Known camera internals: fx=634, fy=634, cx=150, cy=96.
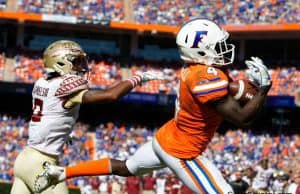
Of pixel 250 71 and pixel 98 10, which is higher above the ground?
pixel 250 71

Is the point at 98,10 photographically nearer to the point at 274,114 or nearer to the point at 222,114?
the point at 274,114

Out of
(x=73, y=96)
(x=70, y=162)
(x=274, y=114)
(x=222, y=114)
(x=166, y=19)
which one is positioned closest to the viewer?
(x=222, y=114)

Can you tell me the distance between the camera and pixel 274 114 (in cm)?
2295

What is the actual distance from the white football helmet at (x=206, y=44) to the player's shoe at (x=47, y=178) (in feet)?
4.57

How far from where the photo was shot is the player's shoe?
4.94 meters

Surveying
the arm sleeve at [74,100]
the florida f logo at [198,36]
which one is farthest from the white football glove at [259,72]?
the arm sleeve at [74,100]

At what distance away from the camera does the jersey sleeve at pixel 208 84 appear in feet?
14.7

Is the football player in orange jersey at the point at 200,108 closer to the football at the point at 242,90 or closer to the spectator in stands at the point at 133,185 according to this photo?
the football at the point at 242,90

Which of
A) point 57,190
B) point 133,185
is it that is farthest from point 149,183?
point 57,190

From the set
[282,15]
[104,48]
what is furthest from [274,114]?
[104,48]

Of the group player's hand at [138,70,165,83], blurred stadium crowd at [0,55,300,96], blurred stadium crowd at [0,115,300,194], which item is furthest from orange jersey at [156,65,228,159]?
blurred stadium crowd at [0,55,300,96]

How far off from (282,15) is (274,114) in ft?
12.4

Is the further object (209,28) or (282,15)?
(282,15)

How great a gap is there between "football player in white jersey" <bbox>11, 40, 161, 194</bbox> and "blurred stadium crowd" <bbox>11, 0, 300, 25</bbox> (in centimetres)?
1859
